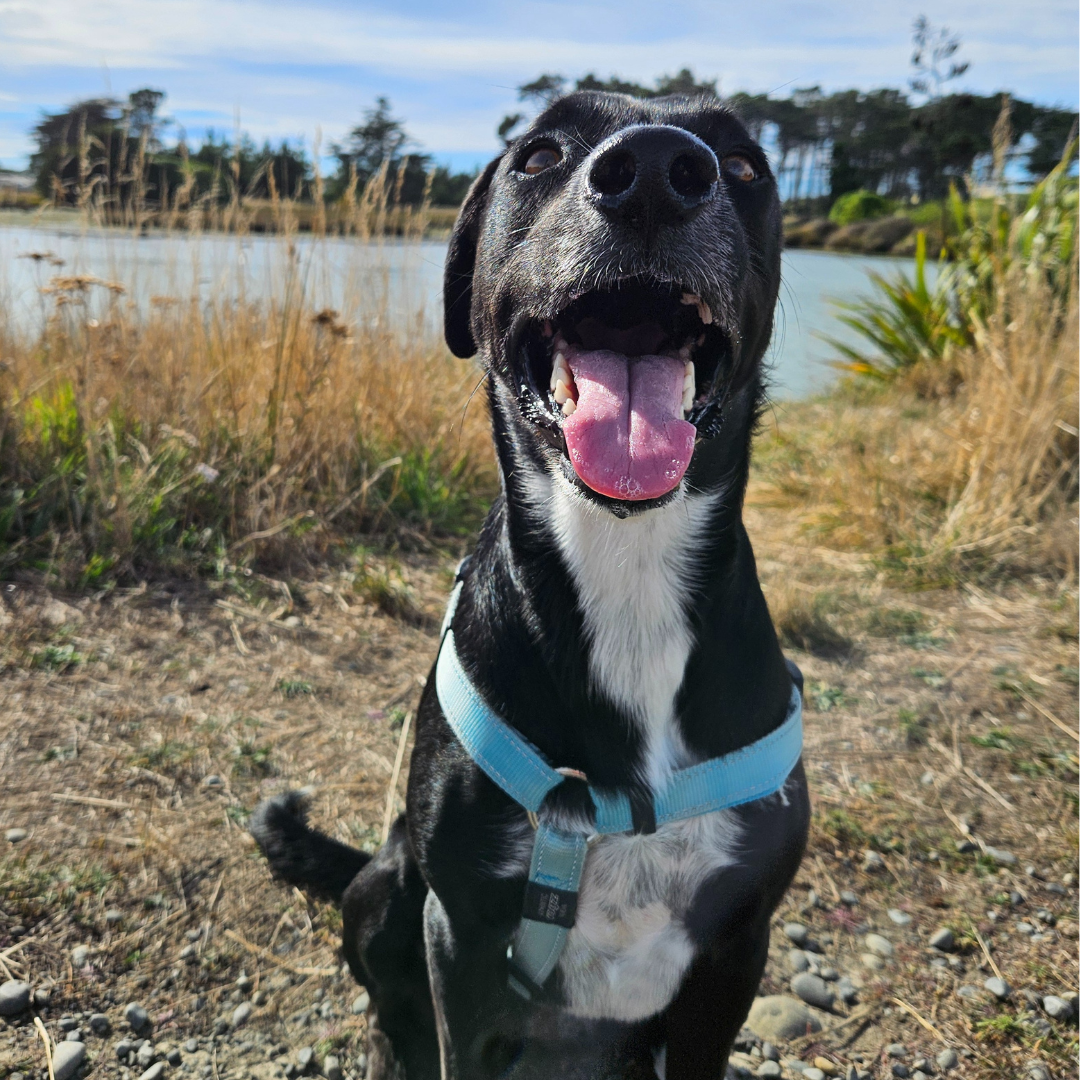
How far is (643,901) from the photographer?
1.41m

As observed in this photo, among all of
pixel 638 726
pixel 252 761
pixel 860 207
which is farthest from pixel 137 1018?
pixel 860 207

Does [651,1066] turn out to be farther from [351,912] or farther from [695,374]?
[695,374]

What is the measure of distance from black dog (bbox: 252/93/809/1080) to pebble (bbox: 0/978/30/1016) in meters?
0.68

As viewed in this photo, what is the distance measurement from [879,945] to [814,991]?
24cm

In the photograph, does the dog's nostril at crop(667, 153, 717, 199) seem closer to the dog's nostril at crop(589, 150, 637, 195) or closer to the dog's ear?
the dog's nostril at crop(589, 150, 637, 195)

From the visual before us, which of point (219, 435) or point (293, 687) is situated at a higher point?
point (219, 435)

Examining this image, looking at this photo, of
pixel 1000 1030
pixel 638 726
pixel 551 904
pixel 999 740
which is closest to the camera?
pixel 551 904

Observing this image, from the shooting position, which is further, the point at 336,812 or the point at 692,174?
the point at 336,812

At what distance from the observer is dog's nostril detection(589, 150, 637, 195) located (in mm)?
1266

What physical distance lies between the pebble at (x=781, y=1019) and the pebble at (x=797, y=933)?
0.57 feet

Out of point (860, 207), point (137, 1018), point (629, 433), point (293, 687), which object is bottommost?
point (137, 1018)

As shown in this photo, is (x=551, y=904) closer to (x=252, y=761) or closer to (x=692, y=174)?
(x=692, y=174)

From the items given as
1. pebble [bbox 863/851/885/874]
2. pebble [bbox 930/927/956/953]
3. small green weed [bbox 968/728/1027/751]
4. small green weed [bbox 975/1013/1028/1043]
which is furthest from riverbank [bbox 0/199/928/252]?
small green weed [bbox 975/1013/1028/1043]

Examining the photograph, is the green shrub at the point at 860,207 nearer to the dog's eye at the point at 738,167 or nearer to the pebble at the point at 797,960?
the dog's eye at the point at 738,167
